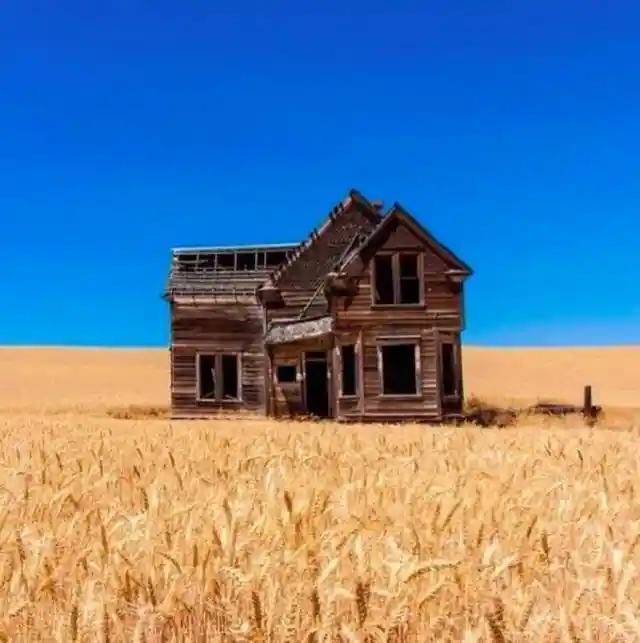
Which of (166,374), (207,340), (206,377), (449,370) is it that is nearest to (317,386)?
(206,377)

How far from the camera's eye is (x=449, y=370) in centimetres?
2856

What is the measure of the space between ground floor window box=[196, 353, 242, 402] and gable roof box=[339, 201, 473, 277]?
23.2 feet

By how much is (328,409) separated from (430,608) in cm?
2833

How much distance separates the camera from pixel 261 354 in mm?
32500

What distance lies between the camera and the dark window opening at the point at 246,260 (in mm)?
35000

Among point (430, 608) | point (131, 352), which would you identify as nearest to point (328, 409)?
point (430, 608)

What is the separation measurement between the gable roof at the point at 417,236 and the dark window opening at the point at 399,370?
147 inches

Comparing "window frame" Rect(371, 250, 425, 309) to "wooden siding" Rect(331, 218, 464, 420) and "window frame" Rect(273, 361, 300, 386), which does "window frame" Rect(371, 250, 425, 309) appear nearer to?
"wooden siding" Rect(331, 218, 464, 420)

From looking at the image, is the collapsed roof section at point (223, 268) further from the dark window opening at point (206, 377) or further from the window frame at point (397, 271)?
the window frame at point (397, 271)

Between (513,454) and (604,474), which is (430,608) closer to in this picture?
(604,474)

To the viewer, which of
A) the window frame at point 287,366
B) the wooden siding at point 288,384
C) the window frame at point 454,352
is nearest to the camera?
the window frame at point 454,352

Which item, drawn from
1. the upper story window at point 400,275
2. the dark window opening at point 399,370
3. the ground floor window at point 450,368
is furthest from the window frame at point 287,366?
the ground floor window at point 450,368

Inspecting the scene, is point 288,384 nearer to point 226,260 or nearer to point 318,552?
point 226,260

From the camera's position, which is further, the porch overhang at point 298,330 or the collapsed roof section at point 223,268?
the collapsed roof section at point 223,268
